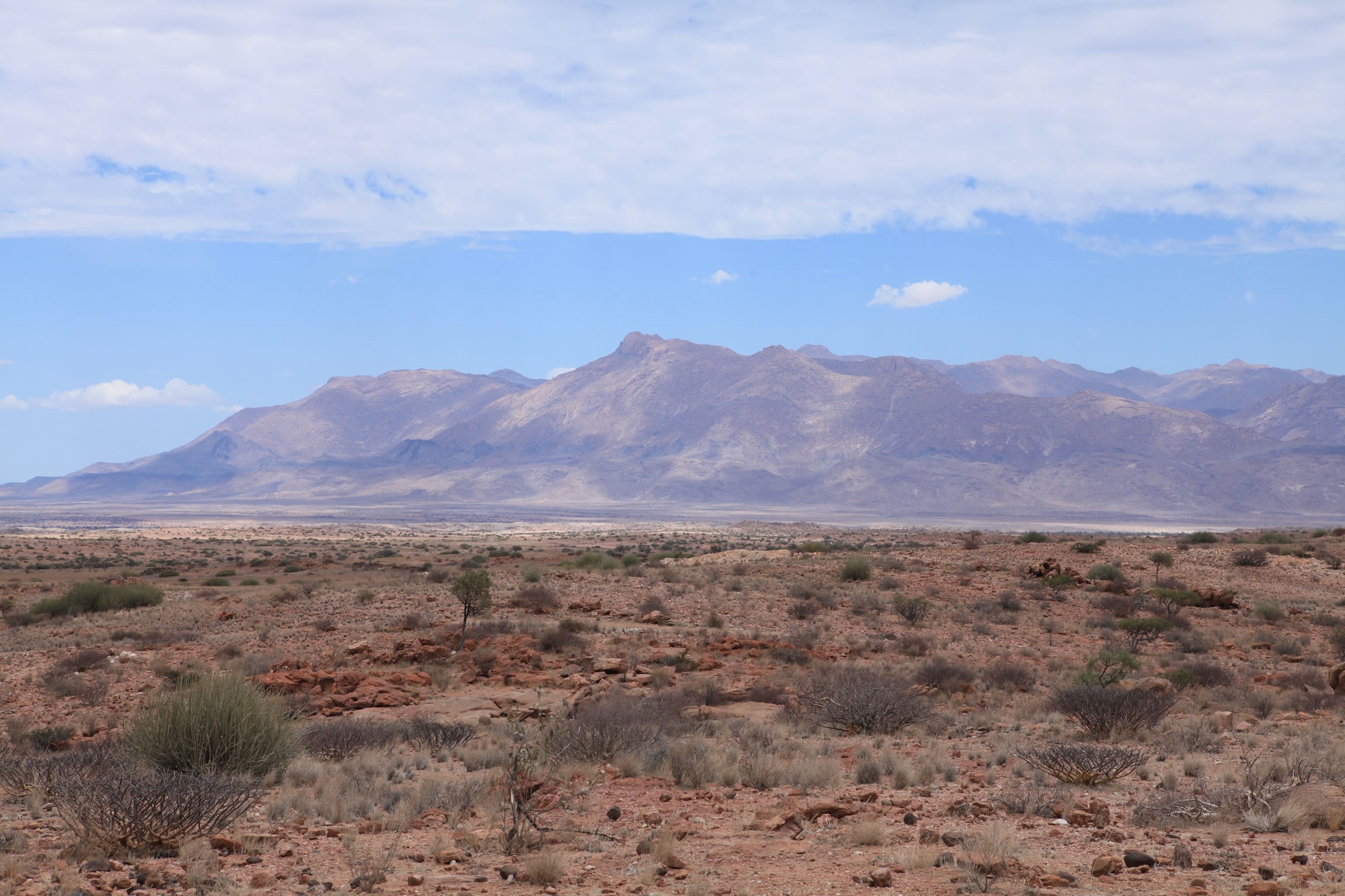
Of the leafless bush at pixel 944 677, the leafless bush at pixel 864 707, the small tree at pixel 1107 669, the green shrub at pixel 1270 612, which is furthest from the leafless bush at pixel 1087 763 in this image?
the green shrub at pixel 1270 612

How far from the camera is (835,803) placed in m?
9.48

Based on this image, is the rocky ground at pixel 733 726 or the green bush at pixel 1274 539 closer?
the rocky ground at pixel 733 726

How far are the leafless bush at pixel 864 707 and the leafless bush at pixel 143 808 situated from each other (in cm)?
856

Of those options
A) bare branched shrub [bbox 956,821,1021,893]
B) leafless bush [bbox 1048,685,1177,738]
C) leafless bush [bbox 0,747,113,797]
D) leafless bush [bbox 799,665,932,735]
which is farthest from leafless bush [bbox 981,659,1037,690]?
A: leafless bush [bbox 0,747,113,797]

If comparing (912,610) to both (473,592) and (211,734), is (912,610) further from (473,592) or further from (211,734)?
(211,734)

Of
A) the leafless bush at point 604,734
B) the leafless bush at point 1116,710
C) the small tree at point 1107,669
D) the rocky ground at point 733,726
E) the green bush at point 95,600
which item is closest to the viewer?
the rocky ground at point 733,726

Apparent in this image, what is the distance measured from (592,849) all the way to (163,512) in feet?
696

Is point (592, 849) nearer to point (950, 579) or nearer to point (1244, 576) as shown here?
point (950, 579)

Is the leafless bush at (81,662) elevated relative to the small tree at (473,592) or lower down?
lower down

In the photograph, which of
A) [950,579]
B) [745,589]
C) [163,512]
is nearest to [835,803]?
[745,589]

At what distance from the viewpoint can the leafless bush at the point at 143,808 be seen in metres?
8.07

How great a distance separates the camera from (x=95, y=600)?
1167 inches

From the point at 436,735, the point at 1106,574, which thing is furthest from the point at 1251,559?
the point at 436,735

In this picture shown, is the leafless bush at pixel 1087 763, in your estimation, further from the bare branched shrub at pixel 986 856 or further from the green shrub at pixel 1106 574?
the green shrub at pixel 1106 574
